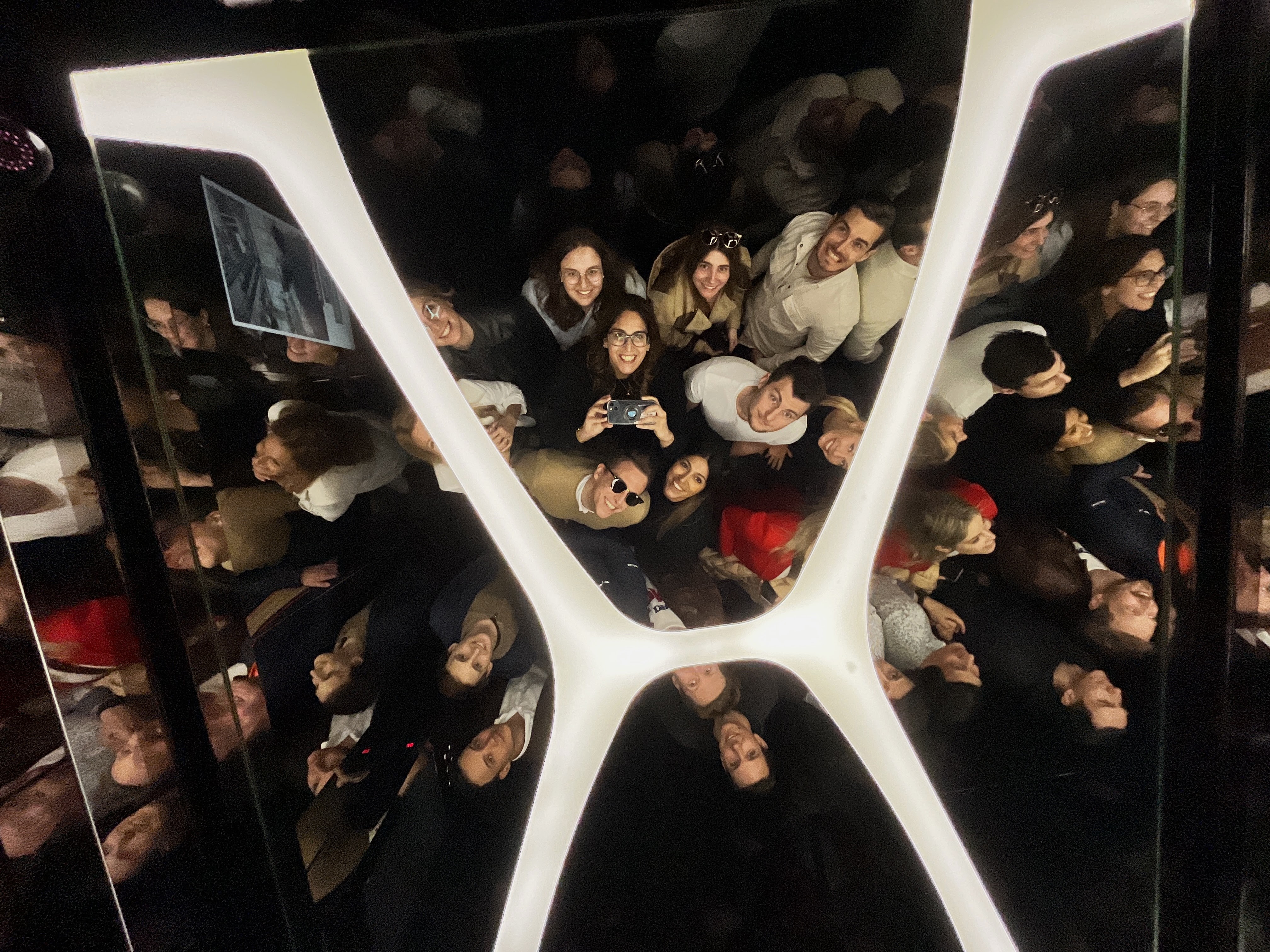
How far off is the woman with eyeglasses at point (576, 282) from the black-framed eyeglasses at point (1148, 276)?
0.57 metres

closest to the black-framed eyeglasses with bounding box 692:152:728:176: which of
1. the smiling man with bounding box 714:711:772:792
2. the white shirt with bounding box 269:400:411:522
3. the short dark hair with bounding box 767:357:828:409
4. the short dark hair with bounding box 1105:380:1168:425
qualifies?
the short dark hair with bounding box 767:357:828:409

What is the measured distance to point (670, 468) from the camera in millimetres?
639

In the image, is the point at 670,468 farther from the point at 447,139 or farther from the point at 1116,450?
the point at 1116,450

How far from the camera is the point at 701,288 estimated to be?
60 centimetres

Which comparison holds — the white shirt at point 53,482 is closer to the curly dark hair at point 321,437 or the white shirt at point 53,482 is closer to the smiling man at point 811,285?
the curly dark hair at point 321,437

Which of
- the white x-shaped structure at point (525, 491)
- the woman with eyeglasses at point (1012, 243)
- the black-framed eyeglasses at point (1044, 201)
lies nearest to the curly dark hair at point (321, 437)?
the white x-shaped structure at point (525, 491)

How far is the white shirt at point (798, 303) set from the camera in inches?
22.6

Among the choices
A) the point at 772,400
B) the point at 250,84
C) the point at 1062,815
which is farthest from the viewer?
the point at 1062,815

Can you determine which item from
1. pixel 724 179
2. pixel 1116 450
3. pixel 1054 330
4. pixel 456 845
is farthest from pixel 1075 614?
pixel 456 845

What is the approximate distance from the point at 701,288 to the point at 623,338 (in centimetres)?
11

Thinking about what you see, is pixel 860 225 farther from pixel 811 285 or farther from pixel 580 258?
pixel 580 258

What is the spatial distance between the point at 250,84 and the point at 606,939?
3.40 ft

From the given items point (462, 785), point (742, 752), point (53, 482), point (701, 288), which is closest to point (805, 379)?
point (701, 288)

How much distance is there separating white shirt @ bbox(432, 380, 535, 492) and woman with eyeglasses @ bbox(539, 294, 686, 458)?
0.03 metres
